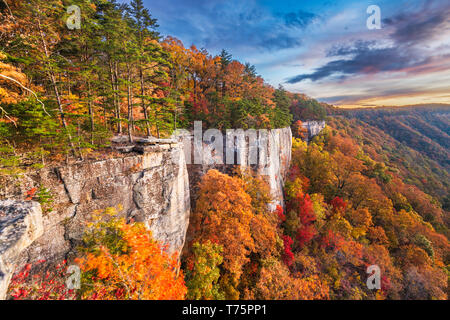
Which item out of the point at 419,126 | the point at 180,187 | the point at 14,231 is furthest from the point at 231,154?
the point at 419,126

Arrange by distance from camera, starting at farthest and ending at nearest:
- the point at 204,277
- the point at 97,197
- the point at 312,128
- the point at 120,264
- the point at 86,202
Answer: the point at 312,128 → the point at 204,277 → the point at 97,197 → the point at 86,202 → the point at 120,264

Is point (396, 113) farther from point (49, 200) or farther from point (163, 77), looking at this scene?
point (49, 200)

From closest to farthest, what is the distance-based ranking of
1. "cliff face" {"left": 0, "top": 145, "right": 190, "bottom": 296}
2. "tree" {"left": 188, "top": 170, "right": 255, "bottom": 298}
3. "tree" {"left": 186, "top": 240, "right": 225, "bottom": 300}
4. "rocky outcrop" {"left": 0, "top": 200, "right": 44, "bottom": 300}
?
1. "rocky outcrop" {"left": 0, "top": 200, "right": 44, "bottom": 300}
2. "cliff face" {"left": 0, "top": 145, "right": 190, "bottom": 296}
3. "tree" {"left": 186, "top": 240, "right": 225, "bottom": 300}
4. "tree" {"left": 188, "top": 170, "right": 255, "bottom": 298}

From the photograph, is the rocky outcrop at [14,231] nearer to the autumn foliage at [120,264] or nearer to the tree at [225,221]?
the autumn foliage at [120,264]

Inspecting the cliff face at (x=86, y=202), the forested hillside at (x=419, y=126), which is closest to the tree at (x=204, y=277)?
the cliff face at (x=86, y=202)

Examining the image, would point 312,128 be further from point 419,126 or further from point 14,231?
point 419,126

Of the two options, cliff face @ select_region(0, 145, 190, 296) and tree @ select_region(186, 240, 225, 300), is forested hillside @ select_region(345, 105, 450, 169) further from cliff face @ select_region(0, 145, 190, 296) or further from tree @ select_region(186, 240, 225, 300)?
cliff face @ select_region(0, 145, 190, 296)

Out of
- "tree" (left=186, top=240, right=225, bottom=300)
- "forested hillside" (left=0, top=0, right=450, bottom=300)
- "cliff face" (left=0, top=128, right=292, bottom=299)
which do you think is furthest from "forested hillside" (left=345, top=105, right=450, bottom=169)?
"cliff face" (left=0, top=128, right=292, bottom=299)

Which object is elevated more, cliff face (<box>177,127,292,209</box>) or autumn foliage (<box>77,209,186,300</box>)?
cliff face (<box>177,127,292,209</box>)

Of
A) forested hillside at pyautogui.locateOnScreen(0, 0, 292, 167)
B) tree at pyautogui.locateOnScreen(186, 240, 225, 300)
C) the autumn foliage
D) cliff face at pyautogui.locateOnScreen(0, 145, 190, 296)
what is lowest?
tree at pyautogui.locateOnScreen(186, 240, 225, 300)
